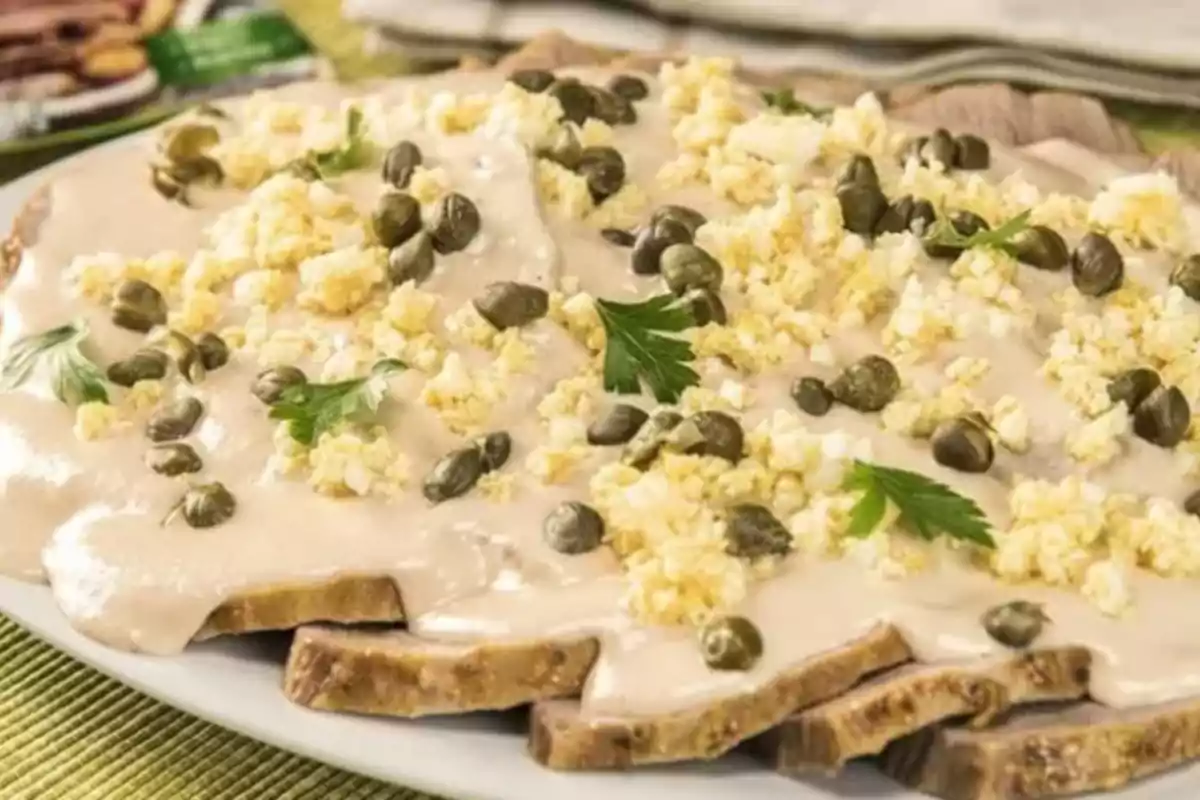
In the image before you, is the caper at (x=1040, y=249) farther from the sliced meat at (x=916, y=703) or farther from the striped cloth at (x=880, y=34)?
the striped cloth at (x=880, y=34)

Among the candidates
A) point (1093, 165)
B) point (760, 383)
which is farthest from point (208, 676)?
point (1093, 165)

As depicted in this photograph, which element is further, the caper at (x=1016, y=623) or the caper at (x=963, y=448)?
the caper at (x=963, y=448)

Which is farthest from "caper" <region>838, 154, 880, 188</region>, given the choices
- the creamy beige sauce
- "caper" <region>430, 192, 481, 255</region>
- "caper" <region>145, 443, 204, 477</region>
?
"caper" <region>145, 443, 204, 477</region>

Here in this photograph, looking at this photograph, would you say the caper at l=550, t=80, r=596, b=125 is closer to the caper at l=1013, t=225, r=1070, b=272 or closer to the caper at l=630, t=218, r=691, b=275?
the caper at l=630, t=218, r=691, b=275

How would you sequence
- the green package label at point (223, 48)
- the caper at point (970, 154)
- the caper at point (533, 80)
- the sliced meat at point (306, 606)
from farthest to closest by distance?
1. the green package label at point (223, 48)
2. the caper at point (533, 80)
3. the caper at point (970, 154)
4. the sliced meat at point (306, 606)

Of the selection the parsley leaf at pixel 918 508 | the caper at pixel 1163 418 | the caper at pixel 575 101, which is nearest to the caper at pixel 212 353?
the caper at pixel 575 101
